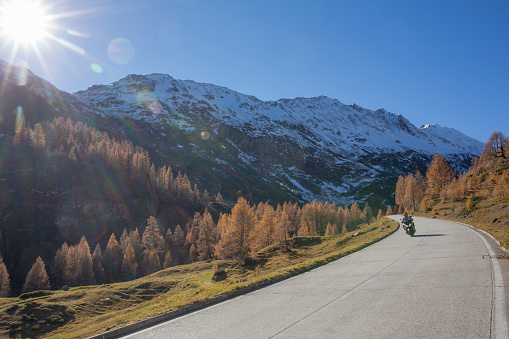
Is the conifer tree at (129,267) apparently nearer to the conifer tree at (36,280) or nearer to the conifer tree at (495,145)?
the conifer tree at (36,280)

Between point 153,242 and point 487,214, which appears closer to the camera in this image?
point 487,214

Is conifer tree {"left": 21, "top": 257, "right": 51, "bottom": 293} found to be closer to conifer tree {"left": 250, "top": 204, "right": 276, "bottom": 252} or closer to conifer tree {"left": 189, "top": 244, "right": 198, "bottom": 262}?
conifer tree {"left": 189, "top": 244, "right": 198, "bottom": 262}

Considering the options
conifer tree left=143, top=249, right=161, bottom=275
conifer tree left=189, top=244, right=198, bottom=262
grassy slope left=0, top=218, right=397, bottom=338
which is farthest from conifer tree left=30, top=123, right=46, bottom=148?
grassy slope left=0, top=218, right=397, bottom=338

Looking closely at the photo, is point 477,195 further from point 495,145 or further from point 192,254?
point 192,254

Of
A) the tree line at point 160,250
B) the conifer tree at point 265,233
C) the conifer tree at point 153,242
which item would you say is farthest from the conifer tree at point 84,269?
the conifer tree at point 265,233

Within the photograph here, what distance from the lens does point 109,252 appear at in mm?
81312

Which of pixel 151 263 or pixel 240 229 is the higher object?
pixel 240 229

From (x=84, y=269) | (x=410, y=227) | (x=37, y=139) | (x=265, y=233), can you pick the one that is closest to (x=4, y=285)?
(x=84, y=269)

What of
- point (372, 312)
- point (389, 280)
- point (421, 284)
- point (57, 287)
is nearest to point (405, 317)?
point (372, 312)

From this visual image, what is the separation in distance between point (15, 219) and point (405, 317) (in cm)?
12488

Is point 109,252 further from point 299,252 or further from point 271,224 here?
point 299,252

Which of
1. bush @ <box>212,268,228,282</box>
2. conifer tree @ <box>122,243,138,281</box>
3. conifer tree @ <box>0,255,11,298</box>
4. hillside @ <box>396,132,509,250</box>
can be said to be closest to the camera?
hillside @ <box>396,132,509,250</box>

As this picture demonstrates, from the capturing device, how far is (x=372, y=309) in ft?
24.3

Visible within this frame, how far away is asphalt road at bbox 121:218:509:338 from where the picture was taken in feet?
19.8
